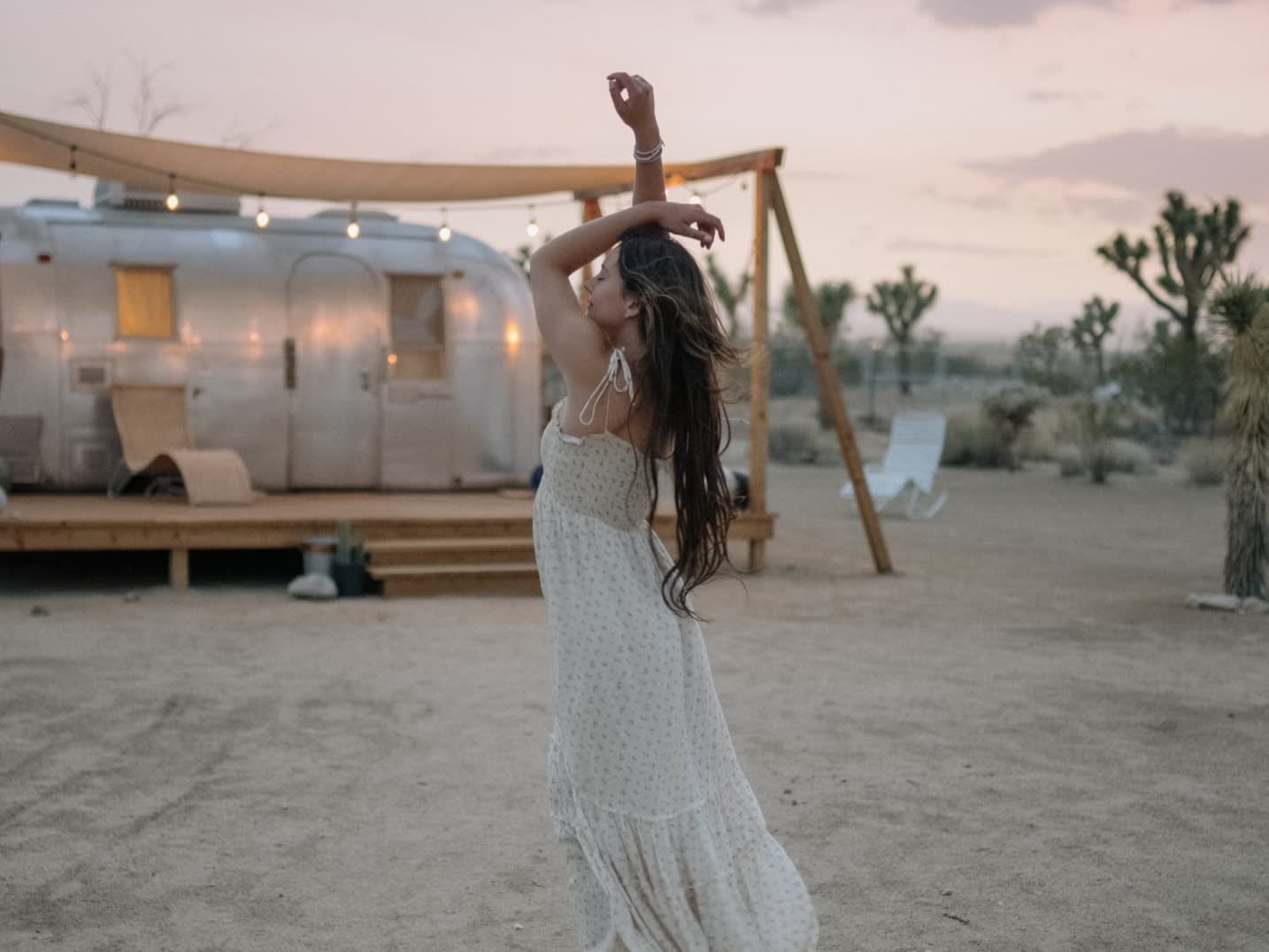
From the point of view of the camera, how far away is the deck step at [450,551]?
8.72m

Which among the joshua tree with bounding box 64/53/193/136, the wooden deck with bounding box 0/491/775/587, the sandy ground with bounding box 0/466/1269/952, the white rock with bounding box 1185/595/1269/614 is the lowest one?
the sandy ground with bounding box 0/466/1269/952

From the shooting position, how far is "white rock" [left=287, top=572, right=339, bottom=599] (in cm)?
840

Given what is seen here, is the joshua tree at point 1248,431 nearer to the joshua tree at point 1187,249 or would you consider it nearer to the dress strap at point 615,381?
the dress strap at point 615,381

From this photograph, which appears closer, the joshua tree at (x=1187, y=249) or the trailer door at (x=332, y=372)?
the trailer door at (x=332, y=372)

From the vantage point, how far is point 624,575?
7.91ft

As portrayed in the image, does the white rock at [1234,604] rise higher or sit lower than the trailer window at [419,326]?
lower

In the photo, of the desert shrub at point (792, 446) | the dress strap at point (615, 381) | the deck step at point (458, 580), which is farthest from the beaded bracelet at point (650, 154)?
the desert shrub at point (792, 446)

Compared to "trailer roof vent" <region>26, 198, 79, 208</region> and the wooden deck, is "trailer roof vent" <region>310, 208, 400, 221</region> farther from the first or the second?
the wooden deck

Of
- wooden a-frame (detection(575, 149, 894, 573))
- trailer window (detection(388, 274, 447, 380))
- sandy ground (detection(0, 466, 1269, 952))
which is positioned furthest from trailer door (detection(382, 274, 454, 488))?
wooden a-frame (detection(575, 149, 894, 573))

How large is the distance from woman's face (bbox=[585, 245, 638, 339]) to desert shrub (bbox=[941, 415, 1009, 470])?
18.1 metres

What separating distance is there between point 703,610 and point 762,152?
318 centimetres

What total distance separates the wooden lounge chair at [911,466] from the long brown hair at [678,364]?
1101 cm

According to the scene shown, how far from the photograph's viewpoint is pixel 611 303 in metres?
2.33

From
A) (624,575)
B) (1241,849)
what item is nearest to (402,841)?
(624,575)
